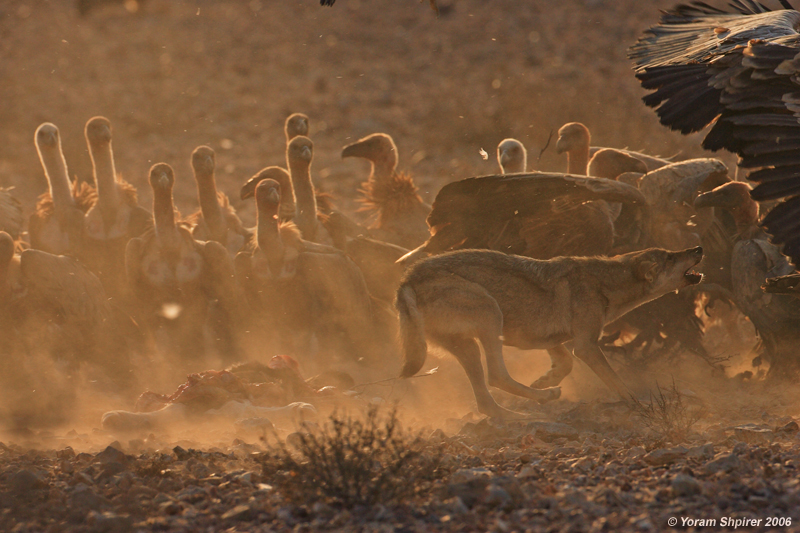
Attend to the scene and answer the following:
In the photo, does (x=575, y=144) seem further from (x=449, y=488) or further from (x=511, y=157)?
(x=449, y=488)

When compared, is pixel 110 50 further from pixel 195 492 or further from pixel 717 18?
pixel 195 492

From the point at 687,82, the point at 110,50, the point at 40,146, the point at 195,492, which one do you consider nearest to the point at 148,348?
the point at 40,146

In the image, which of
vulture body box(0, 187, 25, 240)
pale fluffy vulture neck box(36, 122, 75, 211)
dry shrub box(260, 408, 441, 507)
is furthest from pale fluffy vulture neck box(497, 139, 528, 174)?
dry shrub box(260, 408, 441, 507)

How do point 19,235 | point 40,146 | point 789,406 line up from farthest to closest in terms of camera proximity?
point 40,146
point 19,235
point 789,406

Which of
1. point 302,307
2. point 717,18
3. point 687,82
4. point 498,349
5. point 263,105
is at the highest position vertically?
point 263,105

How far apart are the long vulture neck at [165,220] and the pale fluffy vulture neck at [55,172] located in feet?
5.49

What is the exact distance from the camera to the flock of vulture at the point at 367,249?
740 cm

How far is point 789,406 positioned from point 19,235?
7374mm

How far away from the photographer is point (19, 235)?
9727 mm

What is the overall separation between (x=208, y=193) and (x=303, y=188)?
39.7 inches

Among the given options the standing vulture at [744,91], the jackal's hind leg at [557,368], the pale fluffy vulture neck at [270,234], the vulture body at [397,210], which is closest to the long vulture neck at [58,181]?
the pale fluffy vulture neck at [270,234]

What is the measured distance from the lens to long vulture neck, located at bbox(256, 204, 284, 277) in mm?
8438

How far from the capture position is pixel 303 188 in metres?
9.90

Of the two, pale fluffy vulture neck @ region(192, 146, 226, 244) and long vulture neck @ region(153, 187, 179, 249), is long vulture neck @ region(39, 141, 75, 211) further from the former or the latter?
long vulture neck @ region(153, 187, 179, 249)
